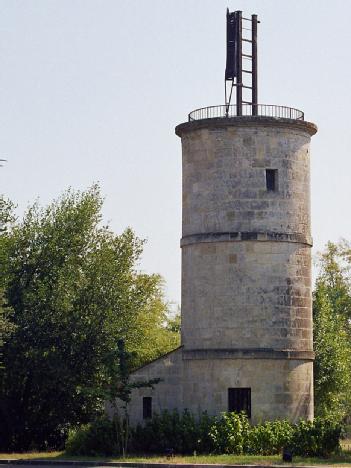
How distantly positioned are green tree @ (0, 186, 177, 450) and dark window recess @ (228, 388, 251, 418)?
5.61 meters

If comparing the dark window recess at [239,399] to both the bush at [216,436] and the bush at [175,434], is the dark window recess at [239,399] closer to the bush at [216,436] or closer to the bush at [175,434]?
the bush at [216,436]

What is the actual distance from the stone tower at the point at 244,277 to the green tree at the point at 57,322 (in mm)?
3386

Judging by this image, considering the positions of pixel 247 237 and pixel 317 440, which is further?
pixel 247 237

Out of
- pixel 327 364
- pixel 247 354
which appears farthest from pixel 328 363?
pixel 247 354

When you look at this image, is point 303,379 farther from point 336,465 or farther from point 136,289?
point 136,289

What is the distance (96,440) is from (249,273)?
7.77 m

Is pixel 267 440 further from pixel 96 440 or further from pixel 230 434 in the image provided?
pixel 96 440

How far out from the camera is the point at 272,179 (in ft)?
124

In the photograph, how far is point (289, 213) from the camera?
37.6 meters

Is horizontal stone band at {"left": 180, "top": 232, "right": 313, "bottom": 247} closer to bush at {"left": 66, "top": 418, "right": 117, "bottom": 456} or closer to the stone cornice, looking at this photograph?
the stone cornice

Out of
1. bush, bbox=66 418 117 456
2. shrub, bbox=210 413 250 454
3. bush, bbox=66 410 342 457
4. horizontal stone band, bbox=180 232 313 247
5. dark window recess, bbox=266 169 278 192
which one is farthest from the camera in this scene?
dark window recess, bbox=266 169 278 192

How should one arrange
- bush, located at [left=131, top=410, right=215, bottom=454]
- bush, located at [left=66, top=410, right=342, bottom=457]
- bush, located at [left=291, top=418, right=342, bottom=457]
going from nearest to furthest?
1. bush, located at [left=291, top=418, right=342, bottom=457]
2. bush, located at [left=66, top=410, right=342, bottom=457]
3. bush, located at [left=131, top=410, right=215, bottom=454]

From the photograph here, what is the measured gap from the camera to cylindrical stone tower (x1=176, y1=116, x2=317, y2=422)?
3669cm

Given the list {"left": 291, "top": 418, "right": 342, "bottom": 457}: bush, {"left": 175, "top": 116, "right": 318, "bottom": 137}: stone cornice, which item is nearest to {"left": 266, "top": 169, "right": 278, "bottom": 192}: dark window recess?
{"left": 175, "top": 116, "right": 318, "bottom": 137}: stone cornice
